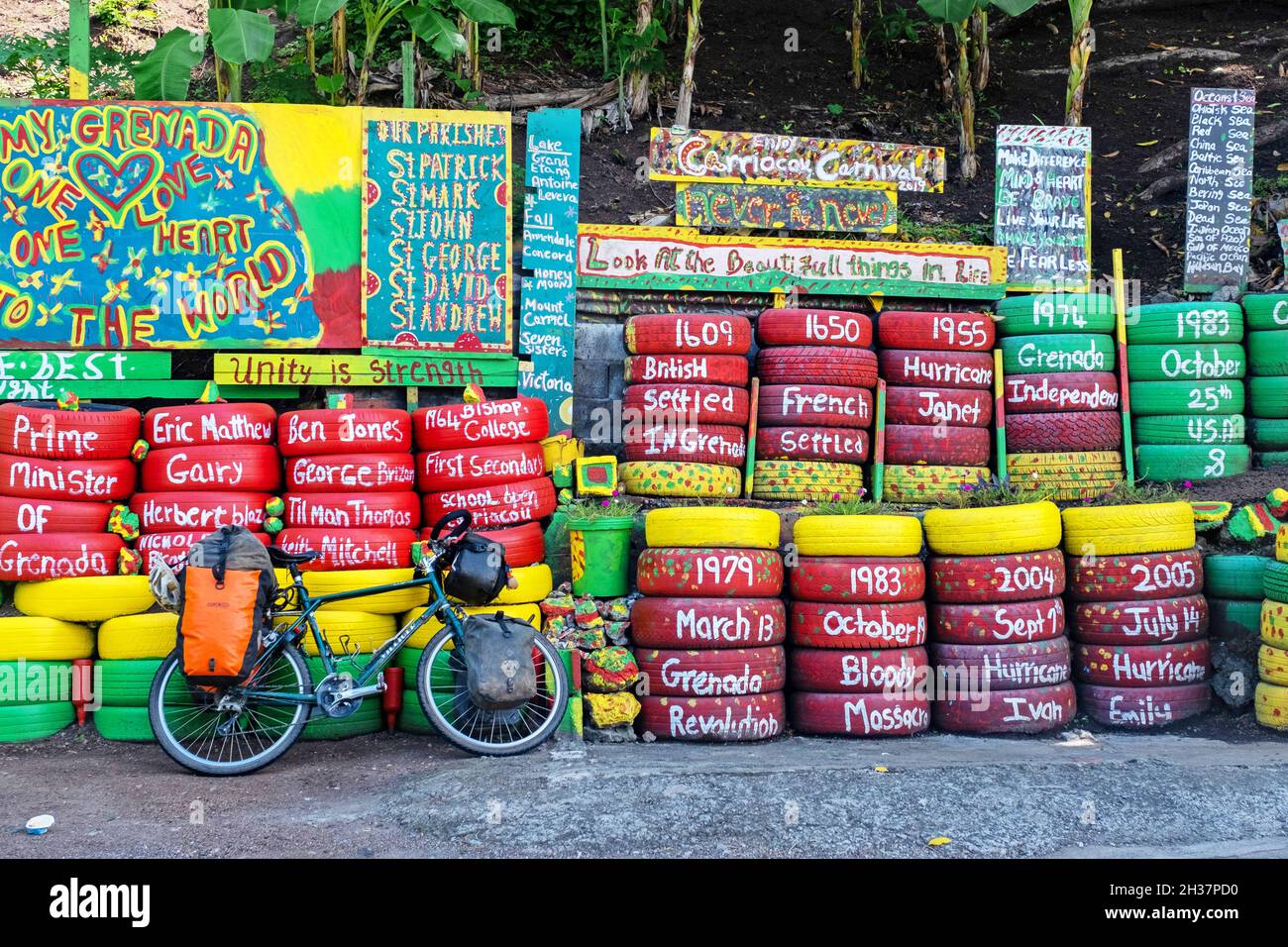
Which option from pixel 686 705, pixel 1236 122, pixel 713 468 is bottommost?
pixel 686 705

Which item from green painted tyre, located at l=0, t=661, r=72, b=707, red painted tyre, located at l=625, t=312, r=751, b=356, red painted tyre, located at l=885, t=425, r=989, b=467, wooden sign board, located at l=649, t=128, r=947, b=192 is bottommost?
green painted tyre, located at l=0, t=661, r=72, b=707

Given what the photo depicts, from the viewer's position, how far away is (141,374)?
25.9ft

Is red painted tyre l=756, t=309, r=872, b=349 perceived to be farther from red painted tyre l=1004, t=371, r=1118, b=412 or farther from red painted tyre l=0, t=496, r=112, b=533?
red painted tyre l=0, t=496, r=112, b=533

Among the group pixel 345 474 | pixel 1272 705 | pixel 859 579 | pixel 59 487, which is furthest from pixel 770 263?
pixel 59 487

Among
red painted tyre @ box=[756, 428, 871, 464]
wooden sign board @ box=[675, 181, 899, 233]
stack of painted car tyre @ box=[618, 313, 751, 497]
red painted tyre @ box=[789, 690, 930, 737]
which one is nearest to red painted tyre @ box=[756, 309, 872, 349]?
stack of painted car tyre @ box=[618, 313, 751, 497]

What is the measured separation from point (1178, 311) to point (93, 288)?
7371 millimetres

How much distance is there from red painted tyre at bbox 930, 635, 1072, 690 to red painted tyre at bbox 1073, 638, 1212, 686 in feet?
1.05

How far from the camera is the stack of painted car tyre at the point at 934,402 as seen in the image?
7828 millimetres

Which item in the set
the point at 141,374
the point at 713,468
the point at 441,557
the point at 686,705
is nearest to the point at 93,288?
the point at 141,374

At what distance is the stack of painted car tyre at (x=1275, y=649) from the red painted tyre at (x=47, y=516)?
6348 millimetres

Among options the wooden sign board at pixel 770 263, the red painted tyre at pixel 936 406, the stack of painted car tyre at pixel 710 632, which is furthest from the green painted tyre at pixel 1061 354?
the stack of painted car tyre at pixel 710 632

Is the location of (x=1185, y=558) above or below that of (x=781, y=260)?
below

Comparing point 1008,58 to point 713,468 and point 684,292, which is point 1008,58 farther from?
point 713,468

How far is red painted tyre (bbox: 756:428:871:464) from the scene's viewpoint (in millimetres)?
7648
